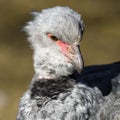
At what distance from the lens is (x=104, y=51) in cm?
885

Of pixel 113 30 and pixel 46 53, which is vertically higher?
pixel 46 53

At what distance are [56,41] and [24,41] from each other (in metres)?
4.06

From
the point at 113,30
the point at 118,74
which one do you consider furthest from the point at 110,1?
the point at 118,74

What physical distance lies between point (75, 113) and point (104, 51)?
4113mm

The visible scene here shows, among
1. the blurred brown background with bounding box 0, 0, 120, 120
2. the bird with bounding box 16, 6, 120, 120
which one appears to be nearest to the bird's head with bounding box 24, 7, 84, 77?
the bird with bounding box 16, 6, 120, 120

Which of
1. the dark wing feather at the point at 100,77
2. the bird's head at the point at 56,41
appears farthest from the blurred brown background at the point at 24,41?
the bird's head at the point at 56,41

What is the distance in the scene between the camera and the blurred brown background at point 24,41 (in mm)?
7961

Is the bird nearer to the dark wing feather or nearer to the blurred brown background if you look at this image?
the dark wing feather

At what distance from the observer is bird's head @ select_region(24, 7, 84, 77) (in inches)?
187

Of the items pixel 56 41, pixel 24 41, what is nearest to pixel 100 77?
pixel 56 41

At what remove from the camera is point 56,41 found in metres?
4.84

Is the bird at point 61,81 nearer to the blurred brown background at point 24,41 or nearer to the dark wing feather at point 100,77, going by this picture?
the dark wing feather at point 100,77

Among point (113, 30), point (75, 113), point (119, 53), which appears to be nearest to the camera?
point (75, 113)

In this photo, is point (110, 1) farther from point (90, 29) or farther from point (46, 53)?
point (46, 53)
